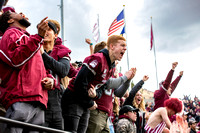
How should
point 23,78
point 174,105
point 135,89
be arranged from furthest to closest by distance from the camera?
point 174,105, point 135,89, point 23,78

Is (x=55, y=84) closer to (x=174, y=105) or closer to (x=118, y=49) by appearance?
(x=118, y=49)

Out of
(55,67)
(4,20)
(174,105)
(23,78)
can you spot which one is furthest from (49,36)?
(174,105)

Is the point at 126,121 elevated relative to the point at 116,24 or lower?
lower

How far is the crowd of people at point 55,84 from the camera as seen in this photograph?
86.7 inches

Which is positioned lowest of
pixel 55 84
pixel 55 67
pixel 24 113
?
pixel 24 113

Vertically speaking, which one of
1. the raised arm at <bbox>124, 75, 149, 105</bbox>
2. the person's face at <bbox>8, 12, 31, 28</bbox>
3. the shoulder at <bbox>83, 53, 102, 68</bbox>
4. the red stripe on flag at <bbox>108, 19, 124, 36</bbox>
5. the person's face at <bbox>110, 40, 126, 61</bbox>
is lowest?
the raised arm at <bbox>124, 75, 149, 105</bbox>

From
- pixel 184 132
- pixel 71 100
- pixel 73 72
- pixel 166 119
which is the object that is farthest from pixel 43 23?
pixel 184 132

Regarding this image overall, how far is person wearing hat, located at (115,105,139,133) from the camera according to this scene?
15.6ft

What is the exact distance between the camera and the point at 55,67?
2811 millimetres

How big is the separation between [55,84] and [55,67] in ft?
0.85

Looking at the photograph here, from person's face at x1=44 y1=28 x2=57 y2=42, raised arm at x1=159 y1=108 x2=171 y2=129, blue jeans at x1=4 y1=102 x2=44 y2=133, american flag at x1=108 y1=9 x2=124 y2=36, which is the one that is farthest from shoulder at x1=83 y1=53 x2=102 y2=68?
american flag at x1=108 y1=9 x2=124 y2=36

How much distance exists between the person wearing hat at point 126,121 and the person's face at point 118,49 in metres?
1.74

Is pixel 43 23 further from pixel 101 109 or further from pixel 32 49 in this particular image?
pixel 101 109

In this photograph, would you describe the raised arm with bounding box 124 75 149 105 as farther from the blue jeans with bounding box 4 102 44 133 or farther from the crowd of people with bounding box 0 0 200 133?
the blue jeans with bounding box 4 102 44 133
